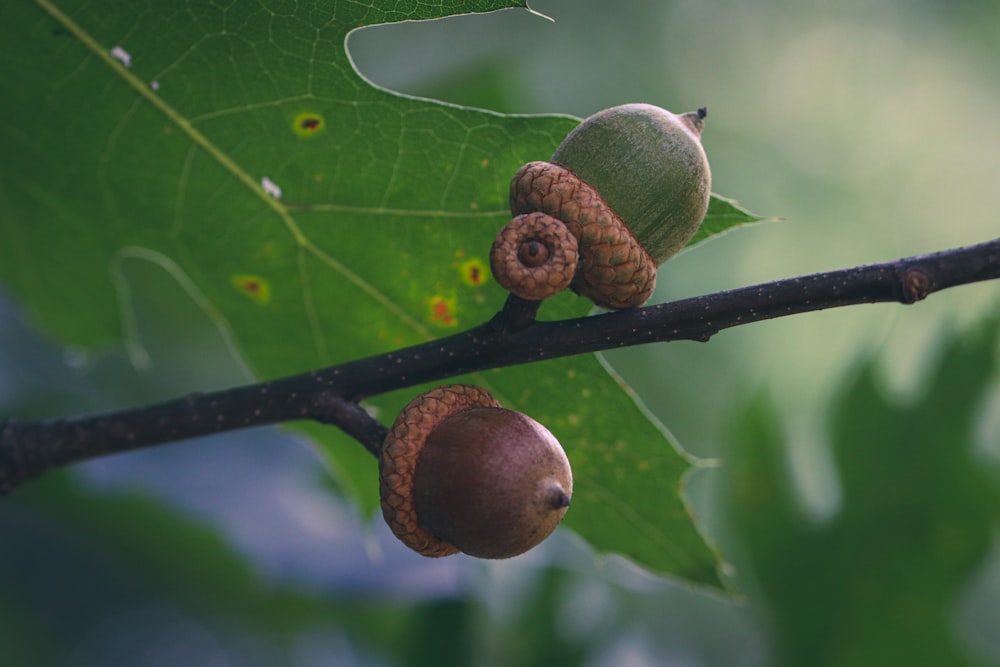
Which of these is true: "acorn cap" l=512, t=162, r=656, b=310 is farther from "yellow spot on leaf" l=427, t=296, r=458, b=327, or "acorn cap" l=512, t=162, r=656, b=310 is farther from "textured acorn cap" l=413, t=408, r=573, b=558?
"yellow spot on leaf" l=427, t=296, r=458, b=327

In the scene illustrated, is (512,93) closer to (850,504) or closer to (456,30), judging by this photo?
(456,30)

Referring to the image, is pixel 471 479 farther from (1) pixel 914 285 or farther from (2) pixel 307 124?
(2) pixel 307 124

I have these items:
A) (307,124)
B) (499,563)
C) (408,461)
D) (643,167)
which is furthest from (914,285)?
(499,563)

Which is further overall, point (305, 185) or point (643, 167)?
point (305, 185)

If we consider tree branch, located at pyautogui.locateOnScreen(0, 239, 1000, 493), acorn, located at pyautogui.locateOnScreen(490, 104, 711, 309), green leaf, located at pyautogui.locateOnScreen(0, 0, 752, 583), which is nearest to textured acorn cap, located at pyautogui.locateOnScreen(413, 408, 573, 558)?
tree branch, located at pyautogui.locateOnScreen(0, 239, 1000, 493)

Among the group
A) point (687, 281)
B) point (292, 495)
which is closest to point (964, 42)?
point (687, 281)

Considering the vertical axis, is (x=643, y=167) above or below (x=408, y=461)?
above
